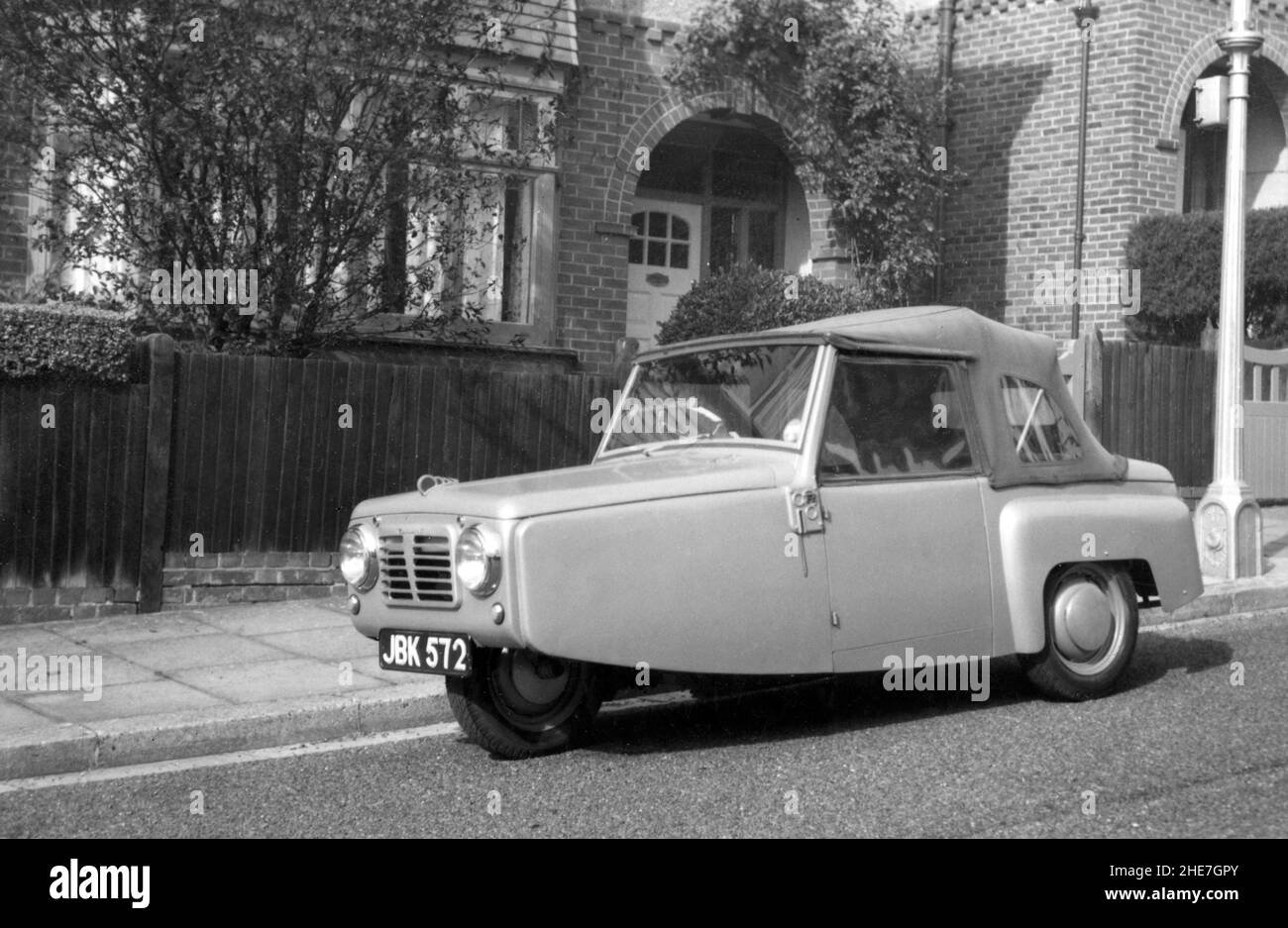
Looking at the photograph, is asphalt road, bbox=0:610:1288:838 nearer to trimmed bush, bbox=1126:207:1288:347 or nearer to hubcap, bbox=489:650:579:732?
hubcap, bbox=489:650:579:732

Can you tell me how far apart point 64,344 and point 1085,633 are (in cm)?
634

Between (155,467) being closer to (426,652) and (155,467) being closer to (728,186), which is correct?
(426,652)

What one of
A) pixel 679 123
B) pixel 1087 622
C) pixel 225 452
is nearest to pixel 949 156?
pixel 679 123

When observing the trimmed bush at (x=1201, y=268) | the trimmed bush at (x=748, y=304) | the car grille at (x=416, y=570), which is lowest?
the car grille at (x=416, y=570)

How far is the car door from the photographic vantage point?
6.35 m

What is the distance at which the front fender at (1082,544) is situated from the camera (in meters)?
6.82

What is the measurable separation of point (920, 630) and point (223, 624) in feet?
15.5

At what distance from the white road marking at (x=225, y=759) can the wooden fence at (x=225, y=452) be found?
326 cm

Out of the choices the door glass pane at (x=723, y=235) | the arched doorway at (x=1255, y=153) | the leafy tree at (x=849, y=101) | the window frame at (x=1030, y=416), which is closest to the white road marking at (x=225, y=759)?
the window frame at (x=1030, y=416)

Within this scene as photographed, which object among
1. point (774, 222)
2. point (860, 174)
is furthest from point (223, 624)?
point (774, 222)

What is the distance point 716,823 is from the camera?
5.21 metres

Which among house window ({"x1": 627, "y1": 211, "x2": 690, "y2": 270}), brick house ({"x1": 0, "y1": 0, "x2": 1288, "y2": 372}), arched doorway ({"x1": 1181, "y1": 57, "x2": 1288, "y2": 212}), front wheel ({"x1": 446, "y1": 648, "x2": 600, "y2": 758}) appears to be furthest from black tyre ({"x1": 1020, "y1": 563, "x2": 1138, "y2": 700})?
arched doorway ({"x1": 1181, "y1": 57, "x2": 1288, "y2": 212})

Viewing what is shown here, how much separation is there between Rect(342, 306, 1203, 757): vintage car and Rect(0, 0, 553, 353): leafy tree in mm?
3827

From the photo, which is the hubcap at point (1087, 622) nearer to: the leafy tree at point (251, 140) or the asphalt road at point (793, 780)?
the asphalt road at point (793, 780)
